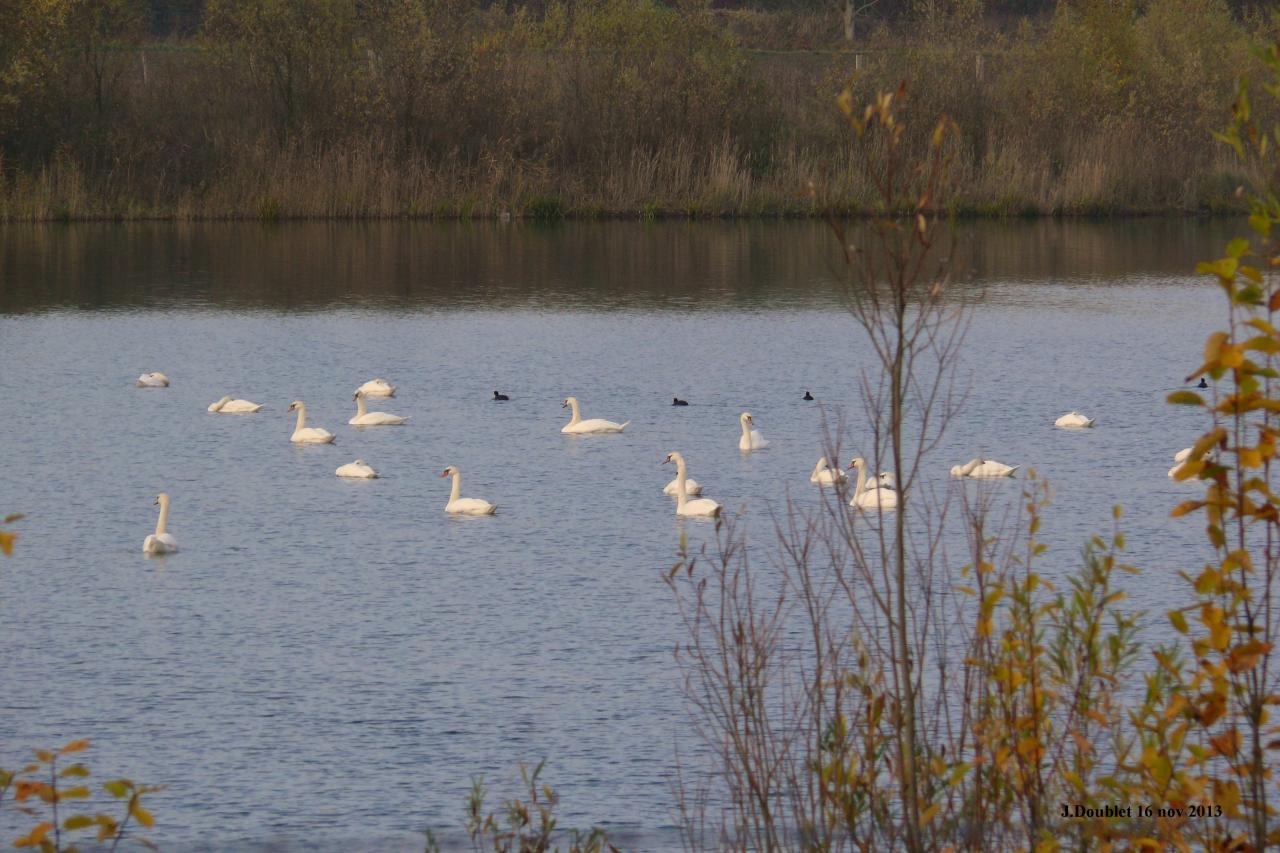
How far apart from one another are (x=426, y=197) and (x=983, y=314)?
56.5 ft

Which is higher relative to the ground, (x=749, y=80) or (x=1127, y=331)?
(x=749, y=80)

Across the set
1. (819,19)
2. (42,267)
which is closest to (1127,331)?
(42,267)

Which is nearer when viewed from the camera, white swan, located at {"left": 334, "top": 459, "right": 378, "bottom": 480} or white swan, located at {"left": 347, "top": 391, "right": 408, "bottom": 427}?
white swan, located at {"left": 334, "top": 459, "right": 378, "bottom": 480}

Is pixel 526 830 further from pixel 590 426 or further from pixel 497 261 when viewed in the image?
pixel 497 261

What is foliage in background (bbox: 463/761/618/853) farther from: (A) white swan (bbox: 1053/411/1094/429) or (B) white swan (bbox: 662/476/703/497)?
(A) white swan (bbox: 1053/411/1094/429)

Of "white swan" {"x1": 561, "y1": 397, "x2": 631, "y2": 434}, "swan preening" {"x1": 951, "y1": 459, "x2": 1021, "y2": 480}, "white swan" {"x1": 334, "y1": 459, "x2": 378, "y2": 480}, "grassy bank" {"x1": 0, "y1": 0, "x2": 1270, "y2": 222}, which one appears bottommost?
"white swan" {"x1": 334, "y1": 459, "x2": 378, "y2": 480}

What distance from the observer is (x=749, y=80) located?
147ft

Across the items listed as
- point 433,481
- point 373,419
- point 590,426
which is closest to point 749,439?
point 590,426

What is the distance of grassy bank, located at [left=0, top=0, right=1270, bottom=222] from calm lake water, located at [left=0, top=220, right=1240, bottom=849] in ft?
19.0

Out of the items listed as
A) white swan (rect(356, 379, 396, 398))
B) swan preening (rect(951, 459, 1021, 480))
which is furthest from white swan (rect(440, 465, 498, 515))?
white swan (rect(356, 379, 396, 398))

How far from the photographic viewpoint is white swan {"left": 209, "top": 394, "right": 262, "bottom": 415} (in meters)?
20.6

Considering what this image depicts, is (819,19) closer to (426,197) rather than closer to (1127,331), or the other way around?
(426,197)

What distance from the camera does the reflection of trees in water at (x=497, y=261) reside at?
30.5 meters

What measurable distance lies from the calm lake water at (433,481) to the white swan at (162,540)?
0.17 m
